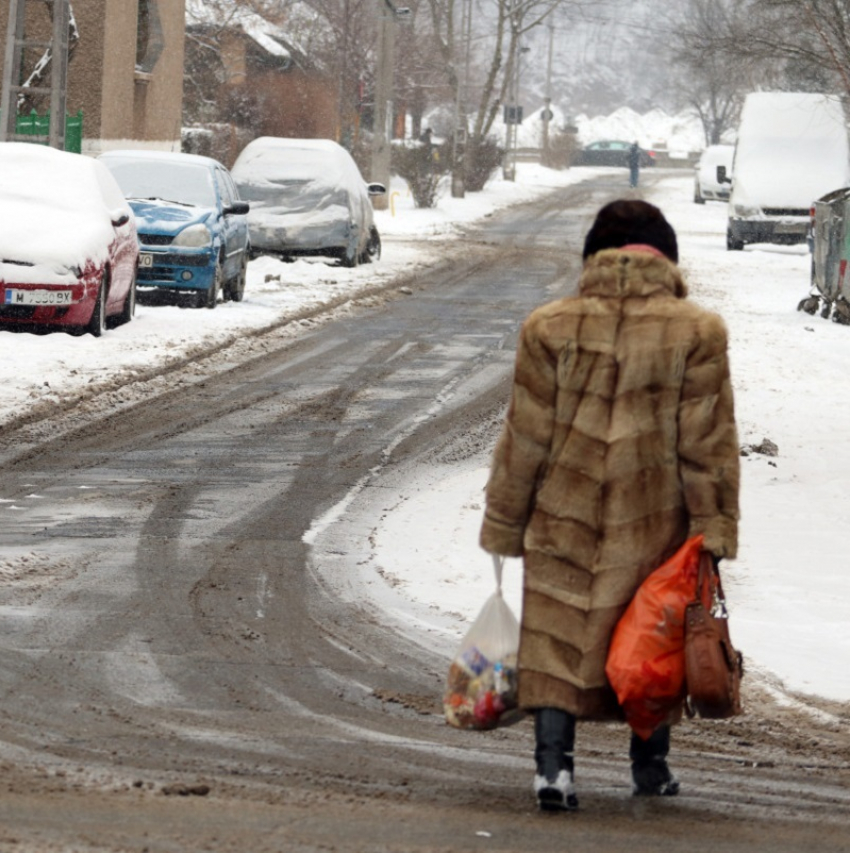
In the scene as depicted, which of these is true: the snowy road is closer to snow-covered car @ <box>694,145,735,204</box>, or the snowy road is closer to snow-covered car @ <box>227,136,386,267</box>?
snow-covered car @ <box>227,136,386,267</box>

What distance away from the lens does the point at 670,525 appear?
4832mm

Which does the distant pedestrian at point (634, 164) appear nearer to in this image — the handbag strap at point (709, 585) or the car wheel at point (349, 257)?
the car wheel at point (349, 257)

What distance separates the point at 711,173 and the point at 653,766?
50386 mm

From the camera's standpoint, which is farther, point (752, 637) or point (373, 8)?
point (373, 8)

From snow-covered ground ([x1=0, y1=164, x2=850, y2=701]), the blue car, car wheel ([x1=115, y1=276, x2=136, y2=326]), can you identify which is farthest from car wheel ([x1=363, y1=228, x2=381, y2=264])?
car wheel ([x1=115, y1=276, x2=136, y2=326])

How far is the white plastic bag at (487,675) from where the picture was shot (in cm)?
494

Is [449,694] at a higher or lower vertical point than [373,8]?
lower

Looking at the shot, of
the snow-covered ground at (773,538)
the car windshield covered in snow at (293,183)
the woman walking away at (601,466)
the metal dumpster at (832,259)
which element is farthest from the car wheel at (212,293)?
the woman walking away at (601,466)

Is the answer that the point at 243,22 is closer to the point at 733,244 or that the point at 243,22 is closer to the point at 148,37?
the point at 148,37

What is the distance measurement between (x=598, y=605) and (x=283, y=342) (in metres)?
13.1

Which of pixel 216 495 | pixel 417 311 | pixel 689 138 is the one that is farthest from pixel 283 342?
pixel 689 138

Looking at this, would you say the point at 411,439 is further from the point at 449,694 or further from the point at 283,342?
the point at 449,694

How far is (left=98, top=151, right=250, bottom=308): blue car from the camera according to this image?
64.3 feet

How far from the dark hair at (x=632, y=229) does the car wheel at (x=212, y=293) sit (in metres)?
15.0
